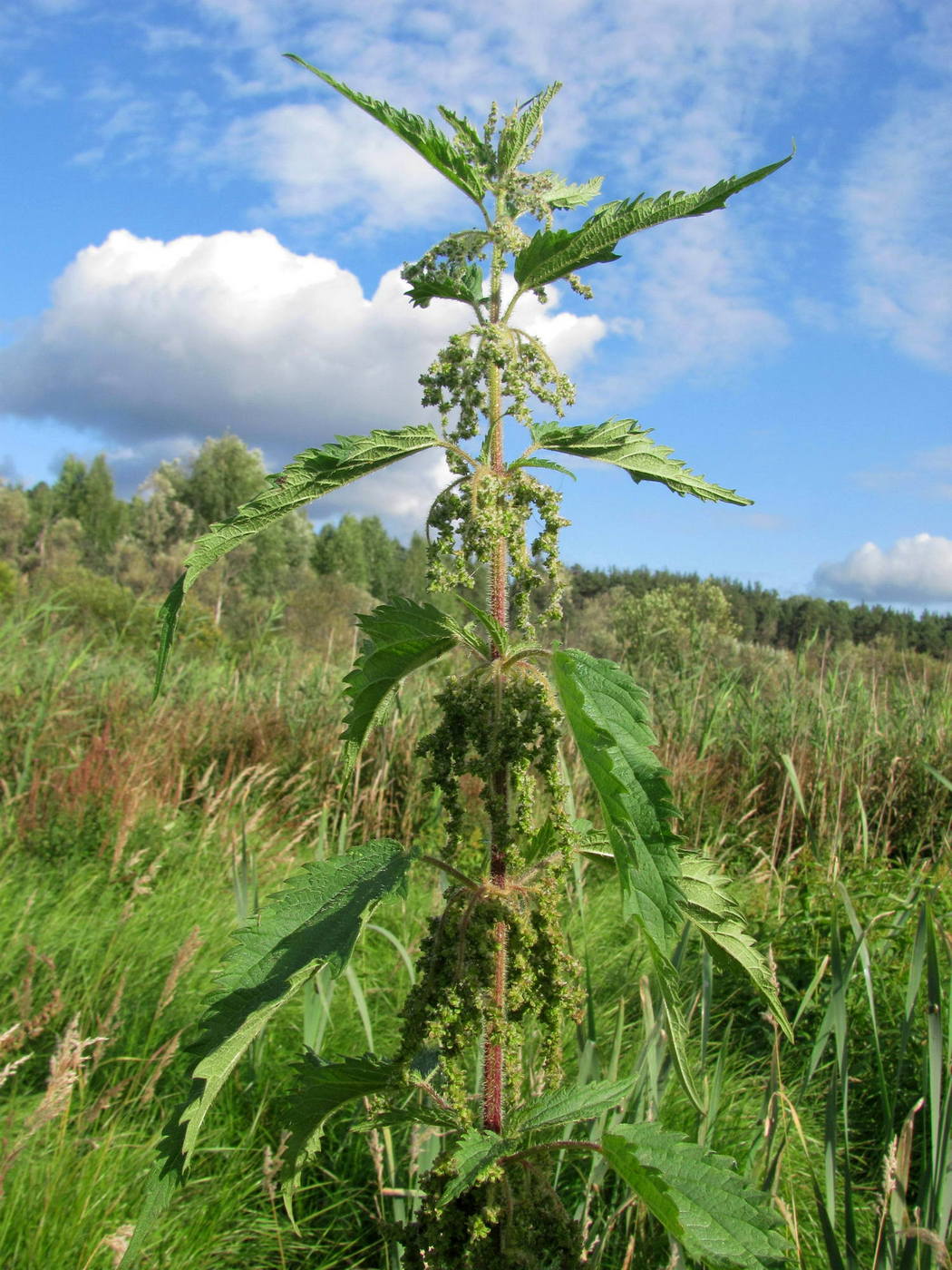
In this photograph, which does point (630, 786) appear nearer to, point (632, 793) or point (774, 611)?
point (632, 793)

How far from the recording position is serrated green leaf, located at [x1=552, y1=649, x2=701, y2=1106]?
0.85m

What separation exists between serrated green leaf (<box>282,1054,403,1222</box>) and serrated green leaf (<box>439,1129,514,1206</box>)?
0.11 meters

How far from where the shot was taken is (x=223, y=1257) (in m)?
2.18

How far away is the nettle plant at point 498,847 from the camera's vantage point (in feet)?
3.08

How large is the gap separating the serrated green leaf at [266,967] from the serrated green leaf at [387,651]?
144 mm

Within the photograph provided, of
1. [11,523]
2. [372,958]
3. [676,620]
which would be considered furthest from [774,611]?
[372,958]

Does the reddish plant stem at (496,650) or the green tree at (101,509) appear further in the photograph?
the green tree at (101,509)

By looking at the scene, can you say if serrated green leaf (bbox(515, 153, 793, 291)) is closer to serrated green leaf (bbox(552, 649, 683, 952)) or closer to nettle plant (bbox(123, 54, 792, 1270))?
nettle plant (bbox(123, 54, 792, 1270))

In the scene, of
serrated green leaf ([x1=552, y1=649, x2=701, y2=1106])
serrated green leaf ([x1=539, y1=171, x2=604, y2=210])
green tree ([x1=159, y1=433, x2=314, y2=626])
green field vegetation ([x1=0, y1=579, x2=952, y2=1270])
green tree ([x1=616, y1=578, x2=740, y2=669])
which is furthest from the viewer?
green tree ([x1=159, y1=433, x2=314, y2=626])

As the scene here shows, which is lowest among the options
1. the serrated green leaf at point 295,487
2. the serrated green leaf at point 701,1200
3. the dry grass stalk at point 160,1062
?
the dry grass stalk at point 160,1062

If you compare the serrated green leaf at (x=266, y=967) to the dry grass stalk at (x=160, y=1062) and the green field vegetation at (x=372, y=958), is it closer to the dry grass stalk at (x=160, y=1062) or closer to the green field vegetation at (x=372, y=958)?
the green field vegetation at (x=372, y=958)

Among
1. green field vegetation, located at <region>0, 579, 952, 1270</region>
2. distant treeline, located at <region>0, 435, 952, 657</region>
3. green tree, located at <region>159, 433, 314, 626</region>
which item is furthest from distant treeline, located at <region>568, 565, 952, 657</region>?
green field vegetation, located at <region>0, 579, 952, 1270</region>

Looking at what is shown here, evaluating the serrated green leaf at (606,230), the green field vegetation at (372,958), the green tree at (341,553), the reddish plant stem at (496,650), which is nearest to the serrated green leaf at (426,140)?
the serrated green leaf at (606,230)

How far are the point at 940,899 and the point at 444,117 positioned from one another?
400 centimetres
